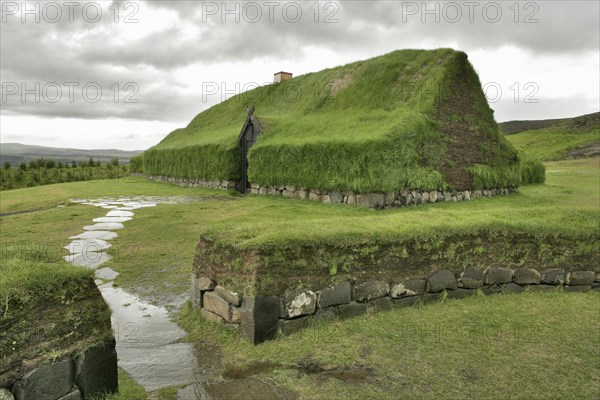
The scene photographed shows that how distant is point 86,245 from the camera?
36.4ft

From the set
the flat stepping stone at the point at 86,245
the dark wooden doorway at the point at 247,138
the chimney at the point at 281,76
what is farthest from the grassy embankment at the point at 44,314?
the chimney at the point at 281,76

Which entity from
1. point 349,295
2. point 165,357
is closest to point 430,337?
point 349,295

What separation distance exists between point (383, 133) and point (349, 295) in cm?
1221

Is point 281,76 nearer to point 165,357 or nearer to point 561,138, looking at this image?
point 165,357

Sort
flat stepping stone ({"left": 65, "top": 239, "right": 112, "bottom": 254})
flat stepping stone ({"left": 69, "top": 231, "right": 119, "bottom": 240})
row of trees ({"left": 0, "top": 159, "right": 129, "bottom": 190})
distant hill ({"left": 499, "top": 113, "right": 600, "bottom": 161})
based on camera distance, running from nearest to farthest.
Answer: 1. flat stepping stone ({"left": 65, "top": 239, "right": 112, "bottom": 254})
2. flat stepping stone ({"left": 69, "top": 231, "right": 119, "bottom": 240})
3. row of trees ({"left": 0, "top": 159, "right": 129, "bottom": 190})
4. distant hill ({"left": 499, "top": 113, "right": 600, "bottom": 161})

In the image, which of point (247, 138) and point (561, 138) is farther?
point (561, 138)

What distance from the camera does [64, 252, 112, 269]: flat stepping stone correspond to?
30.6 ft

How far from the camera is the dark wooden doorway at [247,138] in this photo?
25688 mm

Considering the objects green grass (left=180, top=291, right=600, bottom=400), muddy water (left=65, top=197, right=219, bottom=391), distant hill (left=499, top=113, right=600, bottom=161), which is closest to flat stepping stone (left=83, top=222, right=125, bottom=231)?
muddy water (left=65, top=197, right=219, bottom=391)

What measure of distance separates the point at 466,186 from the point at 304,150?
25.0 ft

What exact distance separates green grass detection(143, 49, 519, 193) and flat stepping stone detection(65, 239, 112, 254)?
969 cm

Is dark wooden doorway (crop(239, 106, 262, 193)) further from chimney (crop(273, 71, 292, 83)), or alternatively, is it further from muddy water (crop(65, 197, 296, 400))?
muddy water (crop(65, 197, 296, 400))

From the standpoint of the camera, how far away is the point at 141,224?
14.1m

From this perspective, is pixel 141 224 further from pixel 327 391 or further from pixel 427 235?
pixel 327 391
